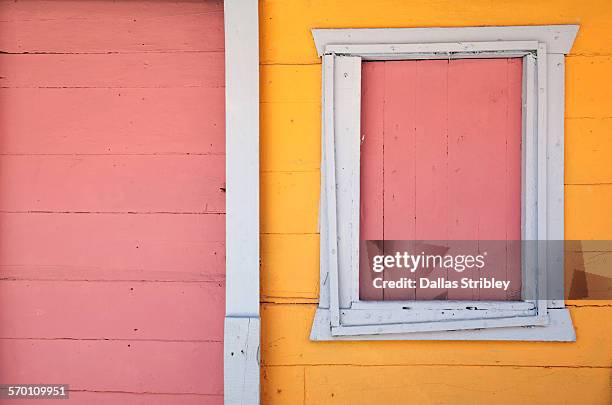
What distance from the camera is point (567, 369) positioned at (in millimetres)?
2127

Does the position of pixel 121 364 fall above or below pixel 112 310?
below

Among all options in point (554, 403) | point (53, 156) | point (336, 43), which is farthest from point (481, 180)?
point (53, 156)

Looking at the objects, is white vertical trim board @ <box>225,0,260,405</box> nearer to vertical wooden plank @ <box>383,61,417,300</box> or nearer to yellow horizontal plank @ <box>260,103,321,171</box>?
yellow horizontal plank @ <box>260,103,321,171</box>

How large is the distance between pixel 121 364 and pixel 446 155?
5.24ft

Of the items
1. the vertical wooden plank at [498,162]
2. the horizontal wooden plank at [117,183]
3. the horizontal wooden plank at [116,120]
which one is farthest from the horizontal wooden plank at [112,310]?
the vertical wooden plank at [498,162]

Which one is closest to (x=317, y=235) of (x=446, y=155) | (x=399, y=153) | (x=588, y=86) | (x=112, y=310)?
(x=399, y=153)

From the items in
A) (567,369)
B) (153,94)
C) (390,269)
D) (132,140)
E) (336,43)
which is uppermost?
(336,43)

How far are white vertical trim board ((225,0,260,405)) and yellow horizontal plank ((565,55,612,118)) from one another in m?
1.22

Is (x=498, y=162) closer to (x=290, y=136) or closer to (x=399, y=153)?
(x=399, y=153)

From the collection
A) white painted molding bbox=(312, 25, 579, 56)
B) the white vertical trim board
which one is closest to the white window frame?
white painted molding bbox=(312, 25, 579, 56)

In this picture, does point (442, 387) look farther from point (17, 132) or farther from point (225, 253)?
point (17, 132)

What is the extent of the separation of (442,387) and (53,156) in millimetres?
1851

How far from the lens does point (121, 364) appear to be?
7.42ft

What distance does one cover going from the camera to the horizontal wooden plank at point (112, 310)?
2.25 metres
